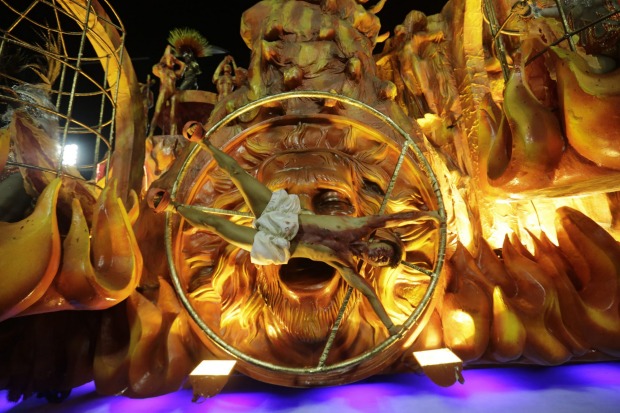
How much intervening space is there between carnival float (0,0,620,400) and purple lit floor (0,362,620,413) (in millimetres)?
83

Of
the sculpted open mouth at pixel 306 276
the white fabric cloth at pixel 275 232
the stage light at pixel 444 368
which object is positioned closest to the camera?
the white fabric cloth at pixel 275 232

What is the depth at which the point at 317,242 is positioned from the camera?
4.71 feet

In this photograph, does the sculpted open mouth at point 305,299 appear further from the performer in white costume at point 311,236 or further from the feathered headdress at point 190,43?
the feathered headdress at point 190,43

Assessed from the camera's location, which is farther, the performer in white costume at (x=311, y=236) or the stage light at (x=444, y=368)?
the stage light at (x=444, y=368)

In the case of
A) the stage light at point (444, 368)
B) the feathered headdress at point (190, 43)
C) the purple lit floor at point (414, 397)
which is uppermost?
the feathered headdress at point (190, 43)

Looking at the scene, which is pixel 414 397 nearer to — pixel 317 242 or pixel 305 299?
pixel 305 299

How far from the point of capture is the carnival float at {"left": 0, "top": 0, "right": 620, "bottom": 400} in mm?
1476

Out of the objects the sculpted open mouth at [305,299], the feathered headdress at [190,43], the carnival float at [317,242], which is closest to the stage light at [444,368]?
the carnival float at [317,242]

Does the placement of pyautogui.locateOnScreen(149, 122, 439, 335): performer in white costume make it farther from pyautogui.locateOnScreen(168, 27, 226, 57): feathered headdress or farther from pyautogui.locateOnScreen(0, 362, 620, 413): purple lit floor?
pyautogui.locateOnScreen(168, 27, 226, 57): feathered headdress

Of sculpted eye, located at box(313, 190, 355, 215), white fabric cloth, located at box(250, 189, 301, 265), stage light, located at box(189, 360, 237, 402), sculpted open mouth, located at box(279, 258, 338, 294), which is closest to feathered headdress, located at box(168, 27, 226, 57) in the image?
sculpted eye, located at box(313, 190, 355, 215)

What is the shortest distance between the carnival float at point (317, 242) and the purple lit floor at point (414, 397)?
8cm

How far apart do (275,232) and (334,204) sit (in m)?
0.60

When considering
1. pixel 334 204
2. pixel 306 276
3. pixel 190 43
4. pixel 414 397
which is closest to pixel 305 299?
pixel 306 276

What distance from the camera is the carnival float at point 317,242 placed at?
1.48 metres
